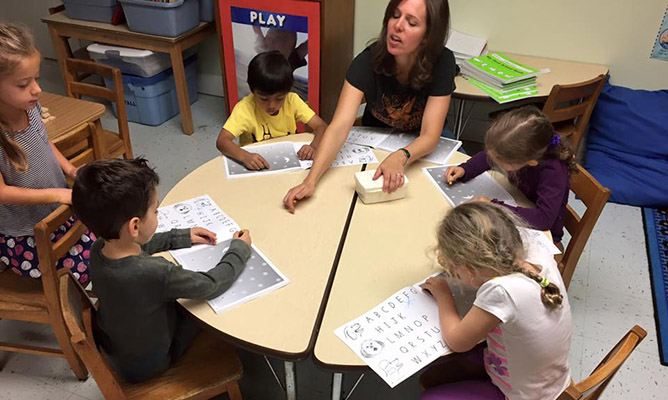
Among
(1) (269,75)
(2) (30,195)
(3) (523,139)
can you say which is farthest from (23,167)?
(3) (523,139)

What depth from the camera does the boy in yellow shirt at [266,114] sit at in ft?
6.05

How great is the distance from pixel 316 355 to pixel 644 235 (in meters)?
2.26

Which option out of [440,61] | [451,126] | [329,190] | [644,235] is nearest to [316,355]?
[329,190]

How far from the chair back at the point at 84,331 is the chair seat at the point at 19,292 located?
40 cm

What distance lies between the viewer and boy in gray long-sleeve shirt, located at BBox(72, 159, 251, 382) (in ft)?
3.68

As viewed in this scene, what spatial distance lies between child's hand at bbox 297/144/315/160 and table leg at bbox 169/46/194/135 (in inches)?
67.1

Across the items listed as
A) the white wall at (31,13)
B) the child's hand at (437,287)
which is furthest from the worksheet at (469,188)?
the white wall at (31,13)

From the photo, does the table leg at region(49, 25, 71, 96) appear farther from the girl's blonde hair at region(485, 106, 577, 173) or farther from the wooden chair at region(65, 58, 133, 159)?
the girl's blonde hair at region(485, 106, 577, 173)

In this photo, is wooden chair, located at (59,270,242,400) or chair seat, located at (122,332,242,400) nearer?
wooden chair, located at (59,270,242,400)

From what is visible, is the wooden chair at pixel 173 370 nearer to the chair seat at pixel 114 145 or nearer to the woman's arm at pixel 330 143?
the woman's arm at pixel 330 143

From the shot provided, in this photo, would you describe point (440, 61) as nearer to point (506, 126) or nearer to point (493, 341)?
point (506, 126)

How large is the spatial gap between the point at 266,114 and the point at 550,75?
167 centimetres

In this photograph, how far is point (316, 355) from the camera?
1083mm

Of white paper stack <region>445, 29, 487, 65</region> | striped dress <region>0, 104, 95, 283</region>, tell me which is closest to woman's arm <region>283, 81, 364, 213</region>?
striped dress <region>0, 104, 95, 283</region>
